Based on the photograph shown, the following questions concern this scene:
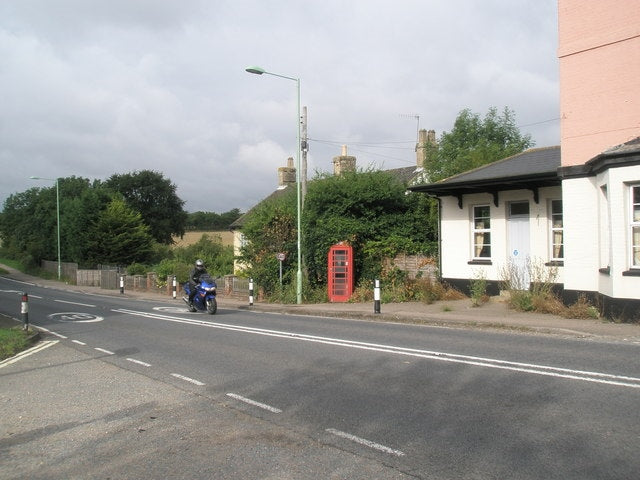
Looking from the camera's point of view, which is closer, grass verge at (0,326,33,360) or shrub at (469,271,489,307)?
grass verge at (0,326,33,360)

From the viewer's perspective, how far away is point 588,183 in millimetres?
14609

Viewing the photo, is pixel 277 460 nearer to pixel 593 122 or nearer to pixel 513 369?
pixel 513 369

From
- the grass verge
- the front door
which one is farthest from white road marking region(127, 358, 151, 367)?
the front door

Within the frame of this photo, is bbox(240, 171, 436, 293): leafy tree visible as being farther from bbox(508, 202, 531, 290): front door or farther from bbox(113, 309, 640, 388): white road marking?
bbox(113, 309, 640, 388): white road marking

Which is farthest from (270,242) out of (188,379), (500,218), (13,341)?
(188,379)

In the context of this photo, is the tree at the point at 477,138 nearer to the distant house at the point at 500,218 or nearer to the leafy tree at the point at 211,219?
the distant house at the point at 500,218

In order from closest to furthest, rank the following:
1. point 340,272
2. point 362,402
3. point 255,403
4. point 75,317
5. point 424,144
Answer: point 362,402 → point 255,403 → point 75,317 → point 340,272 → point 424,144

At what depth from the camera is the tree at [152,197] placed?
75.0m

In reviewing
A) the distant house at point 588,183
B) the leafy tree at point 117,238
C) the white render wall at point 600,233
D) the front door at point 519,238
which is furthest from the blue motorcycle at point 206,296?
the leafy tree at point 117,238

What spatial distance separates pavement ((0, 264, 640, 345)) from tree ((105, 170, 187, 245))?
2143 inches

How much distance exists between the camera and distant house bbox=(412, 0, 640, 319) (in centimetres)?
1284

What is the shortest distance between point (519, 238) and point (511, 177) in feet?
7.12

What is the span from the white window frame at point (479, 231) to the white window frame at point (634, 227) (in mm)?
6554

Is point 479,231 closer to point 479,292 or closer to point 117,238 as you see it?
point 479,292
